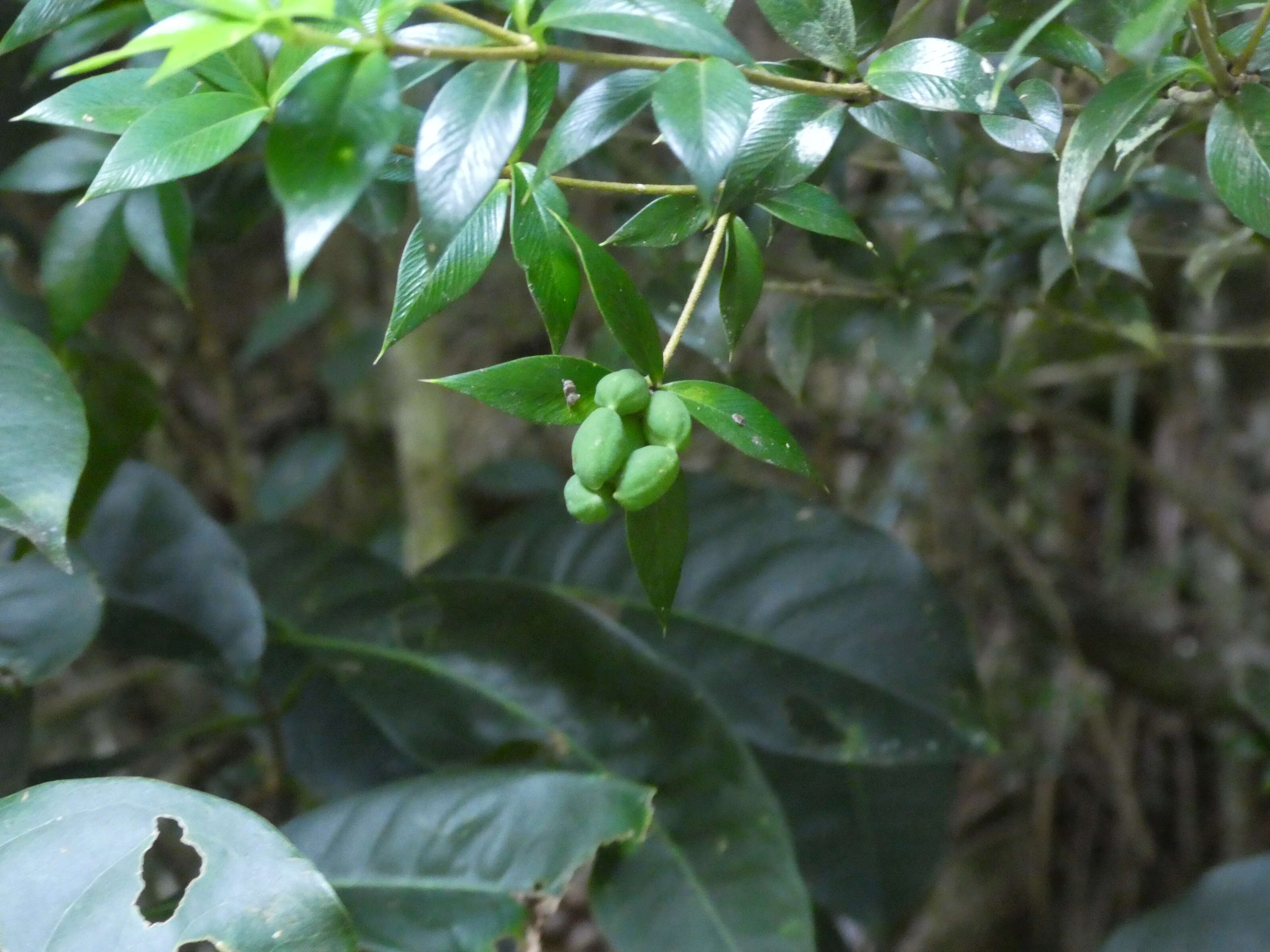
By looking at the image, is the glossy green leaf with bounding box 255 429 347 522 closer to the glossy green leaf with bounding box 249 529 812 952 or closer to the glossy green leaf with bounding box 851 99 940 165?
the glossy green leaf with bounding box 249 529 812 952

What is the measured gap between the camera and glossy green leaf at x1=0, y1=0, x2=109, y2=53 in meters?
0.53

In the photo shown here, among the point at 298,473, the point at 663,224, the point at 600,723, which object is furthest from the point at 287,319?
the point at 663,224

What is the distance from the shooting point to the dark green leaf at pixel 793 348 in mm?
784

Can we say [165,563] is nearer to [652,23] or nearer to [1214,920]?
[652,23]

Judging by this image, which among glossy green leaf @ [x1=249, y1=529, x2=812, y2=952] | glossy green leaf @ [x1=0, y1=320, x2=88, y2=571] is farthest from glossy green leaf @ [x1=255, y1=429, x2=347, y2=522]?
glossy green leaf @ [x1=0, y1=320, x2=88, y2=571]

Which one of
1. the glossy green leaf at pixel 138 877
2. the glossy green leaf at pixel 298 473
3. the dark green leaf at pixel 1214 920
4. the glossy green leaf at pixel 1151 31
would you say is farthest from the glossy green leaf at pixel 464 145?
the glossy green leaf at pixel 298 473

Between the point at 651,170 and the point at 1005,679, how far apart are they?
96 centimetres

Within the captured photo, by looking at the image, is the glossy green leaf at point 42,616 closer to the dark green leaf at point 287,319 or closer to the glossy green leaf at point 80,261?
the glossy green leaf at point 80,261

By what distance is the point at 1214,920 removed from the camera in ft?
3.00

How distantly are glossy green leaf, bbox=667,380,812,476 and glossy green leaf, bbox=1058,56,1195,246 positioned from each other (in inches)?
6.0

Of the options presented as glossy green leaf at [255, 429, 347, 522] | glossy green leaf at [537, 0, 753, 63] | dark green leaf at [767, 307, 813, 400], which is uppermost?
glossy green leaf at [537, 0, 753, 63]

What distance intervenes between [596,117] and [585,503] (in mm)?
170

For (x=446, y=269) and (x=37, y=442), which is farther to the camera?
(x=37, y=442)

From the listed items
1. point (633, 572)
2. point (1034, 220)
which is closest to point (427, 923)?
point (633, 572)
